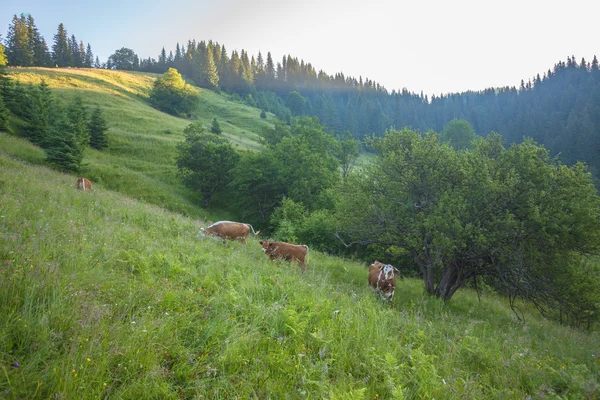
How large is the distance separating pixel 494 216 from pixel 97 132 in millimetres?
42498

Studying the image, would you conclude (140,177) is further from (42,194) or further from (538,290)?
(538,290)

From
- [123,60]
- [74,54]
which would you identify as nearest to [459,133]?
[74,54]

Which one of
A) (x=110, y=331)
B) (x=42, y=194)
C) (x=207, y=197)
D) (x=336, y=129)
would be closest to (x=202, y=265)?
(x=110, y=331)

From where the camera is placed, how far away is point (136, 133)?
4281 centimetres

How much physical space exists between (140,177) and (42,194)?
22.6m

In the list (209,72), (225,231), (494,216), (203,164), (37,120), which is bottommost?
(225,231)

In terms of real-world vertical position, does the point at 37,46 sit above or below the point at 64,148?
above

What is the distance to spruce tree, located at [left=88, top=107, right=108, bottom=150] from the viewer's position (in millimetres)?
35938

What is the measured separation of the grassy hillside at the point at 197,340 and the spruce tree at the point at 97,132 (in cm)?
3636

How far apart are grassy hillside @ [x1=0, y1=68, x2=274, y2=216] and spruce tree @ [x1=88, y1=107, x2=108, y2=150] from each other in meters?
1.01

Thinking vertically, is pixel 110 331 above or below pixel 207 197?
above

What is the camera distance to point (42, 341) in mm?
2736

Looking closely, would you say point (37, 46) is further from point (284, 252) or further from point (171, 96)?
point (284, 252)

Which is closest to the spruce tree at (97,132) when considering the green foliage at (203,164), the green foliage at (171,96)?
the green foliage at (203,164)
